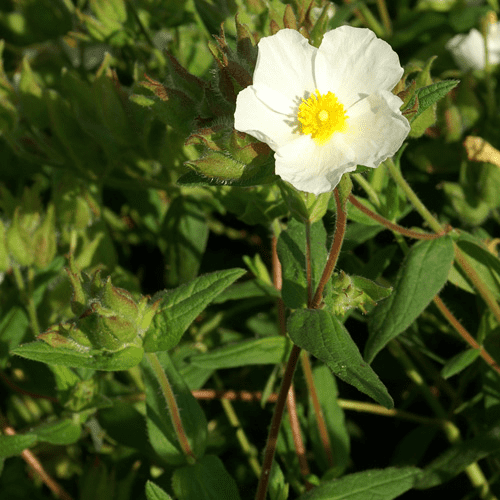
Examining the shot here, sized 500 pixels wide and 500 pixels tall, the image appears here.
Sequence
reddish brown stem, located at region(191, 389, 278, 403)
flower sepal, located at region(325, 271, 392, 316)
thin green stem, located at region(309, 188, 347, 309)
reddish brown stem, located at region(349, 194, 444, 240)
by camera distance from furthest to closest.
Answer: reddish brown stem, located at region(191, 389, 278, 403) → reddish brown stem, located at region(349, 194, 444, 240) → flower sepal, located at region(325, 271, 392, 316) → thin green stem, located at region(309, 188, 347, 309)

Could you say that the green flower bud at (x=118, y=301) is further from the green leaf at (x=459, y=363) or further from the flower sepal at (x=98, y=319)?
the green leaf at (x=459, y=363)

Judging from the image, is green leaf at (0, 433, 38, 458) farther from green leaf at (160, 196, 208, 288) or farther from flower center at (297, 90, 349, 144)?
flower center at (297, 90, 349, 144)

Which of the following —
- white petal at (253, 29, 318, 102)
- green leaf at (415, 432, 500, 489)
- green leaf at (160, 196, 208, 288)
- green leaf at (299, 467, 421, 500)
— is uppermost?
white petal at (253, 29, 318, 102)

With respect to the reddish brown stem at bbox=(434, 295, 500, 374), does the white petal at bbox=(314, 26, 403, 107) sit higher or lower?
higher

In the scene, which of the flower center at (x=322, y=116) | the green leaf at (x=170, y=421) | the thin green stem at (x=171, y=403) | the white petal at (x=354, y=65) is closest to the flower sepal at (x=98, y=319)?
the thin green stem at (x=171, y=403)

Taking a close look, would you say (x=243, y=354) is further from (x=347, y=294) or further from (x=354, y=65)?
(x=354, y=65)

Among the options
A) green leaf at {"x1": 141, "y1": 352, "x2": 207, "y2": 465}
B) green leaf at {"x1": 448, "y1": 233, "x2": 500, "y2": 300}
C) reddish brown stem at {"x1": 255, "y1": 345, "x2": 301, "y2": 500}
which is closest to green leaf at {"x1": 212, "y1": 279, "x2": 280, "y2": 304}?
green leaf at {"x1": 141, "y1": 352, "x2": 207, "y2": 465}

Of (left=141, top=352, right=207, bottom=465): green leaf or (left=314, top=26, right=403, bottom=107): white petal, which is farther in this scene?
(left=141, top=352, right=207, bottom=465): green leaf
